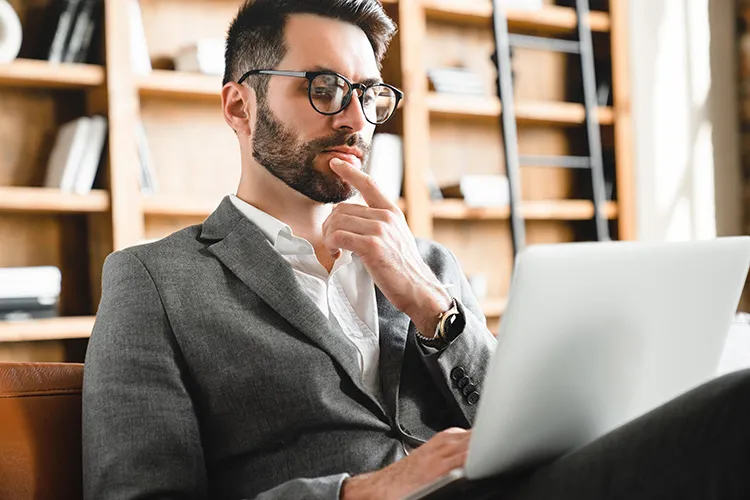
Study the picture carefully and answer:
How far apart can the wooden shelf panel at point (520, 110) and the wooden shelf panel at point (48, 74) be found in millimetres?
1324

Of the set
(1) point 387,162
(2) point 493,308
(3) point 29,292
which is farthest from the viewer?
(2) point 493,308

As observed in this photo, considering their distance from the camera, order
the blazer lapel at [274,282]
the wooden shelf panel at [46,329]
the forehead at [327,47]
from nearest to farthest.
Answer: the blazer lapel at [274,282] < the forehead at [327,47] < the wooden shelf panel at [46,329]

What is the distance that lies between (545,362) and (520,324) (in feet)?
0.24

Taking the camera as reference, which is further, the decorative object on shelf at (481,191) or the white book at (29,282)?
the decorative object on shelf at (481,191)

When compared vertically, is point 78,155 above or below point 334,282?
above

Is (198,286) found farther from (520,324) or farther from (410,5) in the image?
(410,5)

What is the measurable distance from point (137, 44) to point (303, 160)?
1752 millimetres

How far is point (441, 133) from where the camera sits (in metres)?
3.85

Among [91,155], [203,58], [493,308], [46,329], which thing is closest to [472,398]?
[46,329]

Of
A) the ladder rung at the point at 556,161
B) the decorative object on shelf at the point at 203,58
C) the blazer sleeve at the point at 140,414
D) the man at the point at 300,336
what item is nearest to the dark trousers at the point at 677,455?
the man at the point at 300,336

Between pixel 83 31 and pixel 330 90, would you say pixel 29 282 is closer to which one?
Result: pixel 83 31

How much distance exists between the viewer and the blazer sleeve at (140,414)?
1050mm

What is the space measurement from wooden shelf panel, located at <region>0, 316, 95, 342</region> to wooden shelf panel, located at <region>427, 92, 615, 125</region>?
1.59 meters

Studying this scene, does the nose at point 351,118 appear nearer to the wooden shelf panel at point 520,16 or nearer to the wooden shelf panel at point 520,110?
the wooden shelf panel at point 520,110
